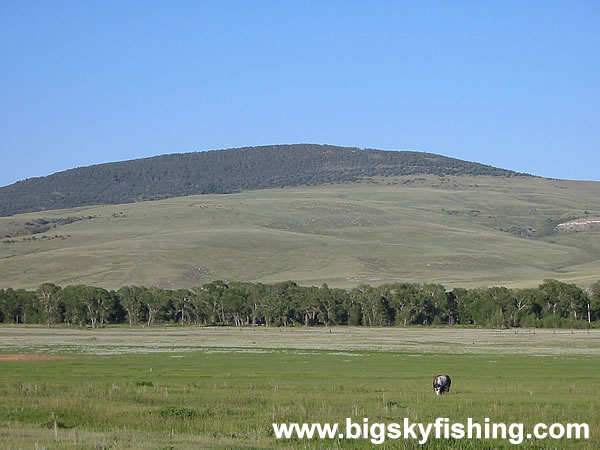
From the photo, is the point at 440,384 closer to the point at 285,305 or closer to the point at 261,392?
the point at 261,392

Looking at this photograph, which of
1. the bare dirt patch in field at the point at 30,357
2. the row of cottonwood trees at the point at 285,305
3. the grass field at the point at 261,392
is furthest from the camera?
the row of cottonwood trees at the point at 285,305

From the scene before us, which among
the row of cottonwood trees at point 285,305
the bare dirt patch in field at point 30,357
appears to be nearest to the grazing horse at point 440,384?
the bare dirt patch in field at point 30,357

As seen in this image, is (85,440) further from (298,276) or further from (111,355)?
(298,276)

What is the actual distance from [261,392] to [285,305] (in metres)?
86.8

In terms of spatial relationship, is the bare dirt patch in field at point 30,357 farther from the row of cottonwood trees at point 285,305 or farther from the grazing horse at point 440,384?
the row of cottonwood trees at point 285,305

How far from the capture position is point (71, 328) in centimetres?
11031

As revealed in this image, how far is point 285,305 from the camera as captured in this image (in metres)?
120

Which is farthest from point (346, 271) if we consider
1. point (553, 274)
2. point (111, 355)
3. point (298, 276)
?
point (111, 355)

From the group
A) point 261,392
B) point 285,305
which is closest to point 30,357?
point 261,392

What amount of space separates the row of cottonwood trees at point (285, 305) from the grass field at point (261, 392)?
50.0m

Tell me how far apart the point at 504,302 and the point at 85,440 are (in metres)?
94.3

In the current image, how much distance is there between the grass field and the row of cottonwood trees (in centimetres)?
5002

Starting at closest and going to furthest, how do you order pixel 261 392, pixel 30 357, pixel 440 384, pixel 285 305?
1. pixel 440 384
2. pixel 261 392
3. pixel 30 357
4. pixel 285 305

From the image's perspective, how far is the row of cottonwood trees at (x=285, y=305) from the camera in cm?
11206
